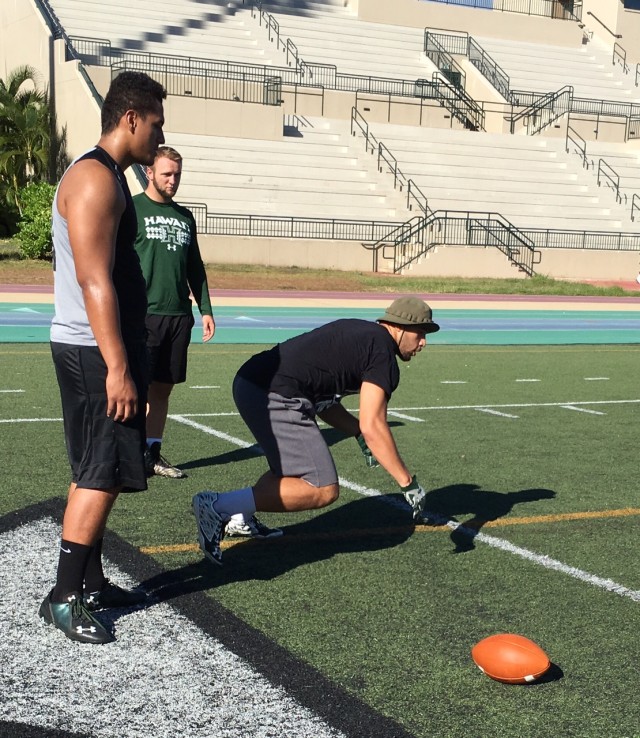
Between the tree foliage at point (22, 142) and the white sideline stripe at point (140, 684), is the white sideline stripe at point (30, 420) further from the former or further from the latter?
the tree foliage at point (22, 142)

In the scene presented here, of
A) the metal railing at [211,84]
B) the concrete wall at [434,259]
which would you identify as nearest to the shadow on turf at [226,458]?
the concrete wall at [434,259]

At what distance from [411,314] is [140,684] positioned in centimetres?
204

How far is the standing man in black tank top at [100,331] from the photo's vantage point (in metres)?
3.87

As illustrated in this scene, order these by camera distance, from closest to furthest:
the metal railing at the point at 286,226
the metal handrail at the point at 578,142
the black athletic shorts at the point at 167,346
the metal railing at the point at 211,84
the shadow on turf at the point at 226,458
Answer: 1. the black athletic shorts at the point at 167,346
2. the shadow on turf at the point at 226,458
3. the metal railing at the point at 286,226
4. the metal railing at the point at 211,84
5. the metal handrail at the point at 578,142

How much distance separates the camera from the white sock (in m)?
5.03

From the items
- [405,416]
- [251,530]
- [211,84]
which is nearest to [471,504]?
[251,530]

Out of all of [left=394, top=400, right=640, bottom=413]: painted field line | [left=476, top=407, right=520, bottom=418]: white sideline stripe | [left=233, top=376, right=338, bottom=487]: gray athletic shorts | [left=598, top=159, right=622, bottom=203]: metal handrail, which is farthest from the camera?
[left=598, top=159, right=622, bottom=203]: metal handrail

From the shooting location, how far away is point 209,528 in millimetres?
4945

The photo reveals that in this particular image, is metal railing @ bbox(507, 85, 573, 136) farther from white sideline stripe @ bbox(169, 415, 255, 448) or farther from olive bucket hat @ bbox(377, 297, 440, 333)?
olive bucket hat @ bbox(377, 297, 440, 333)

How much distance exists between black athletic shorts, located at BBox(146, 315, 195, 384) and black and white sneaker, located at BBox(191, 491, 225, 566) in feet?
7.05

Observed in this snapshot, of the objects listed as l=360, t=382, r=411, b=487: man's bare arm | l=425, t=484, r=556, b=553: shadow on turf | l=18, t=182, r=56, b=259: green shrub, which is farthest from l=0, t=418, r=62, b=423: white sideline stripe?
l=18, t=182, r=56, b=259: green shrub

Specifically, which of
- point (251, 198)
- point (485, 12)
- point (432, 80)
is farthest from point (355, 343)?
point (485, 12)

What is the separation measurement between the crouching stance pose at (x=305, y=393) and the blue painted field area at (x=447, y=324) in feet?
33.9

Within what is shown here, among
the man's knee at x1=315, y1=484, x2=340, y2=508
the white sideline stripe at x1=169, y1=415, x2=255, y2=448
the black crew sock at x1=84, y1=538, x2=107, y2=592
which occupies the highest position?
the man's knee at x1=315, y1=484, x2=340, y2=508
